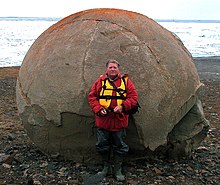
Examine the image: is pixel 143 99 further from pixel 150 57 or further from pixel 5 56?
pixel 5 56

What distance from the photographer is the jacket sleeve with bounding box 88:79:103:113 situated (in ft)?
15.7

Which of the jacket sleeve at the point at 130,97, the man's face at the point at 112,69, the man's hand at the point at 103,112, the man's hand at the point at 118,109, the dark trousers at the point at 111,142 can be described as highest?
the man's face at the point at 112,69

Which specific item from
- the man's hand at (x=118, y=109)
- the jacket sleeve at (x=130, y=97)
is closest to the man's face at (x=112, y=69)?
the jacket sleeve at (x=130, y=97)

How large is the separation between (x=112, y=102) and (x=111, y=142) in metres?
0.64

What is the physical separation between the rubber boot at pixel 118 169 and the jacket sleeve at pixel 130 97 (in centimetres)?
83

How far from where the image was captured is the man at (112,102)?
4.80 metres

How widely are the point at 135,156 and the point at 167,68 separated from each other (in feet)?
4.34

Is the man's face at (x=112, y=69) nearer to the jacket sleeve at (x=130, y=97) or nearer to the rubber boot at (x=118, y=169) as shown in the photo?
the jacket sleeve at (x=130, y=97)

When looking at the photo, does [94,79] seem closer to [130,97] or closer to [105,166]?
[130,97]

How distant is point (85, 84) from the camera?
521 centimetres

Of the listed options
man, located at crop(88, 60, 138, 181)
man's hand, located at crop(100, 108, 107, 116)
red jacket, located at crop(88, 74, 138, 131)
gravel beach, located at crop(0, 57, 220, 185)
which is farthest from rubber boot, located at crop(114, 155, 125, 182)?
man's hand, located at crop(100, 108, 107, 116)

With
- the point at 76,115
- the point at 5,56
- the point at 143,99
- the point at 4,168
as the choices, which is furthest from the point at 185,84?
the point at 5,56

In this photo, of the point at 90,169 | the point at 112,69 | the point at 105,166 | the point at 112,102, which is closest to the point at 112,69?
the point at 112,69

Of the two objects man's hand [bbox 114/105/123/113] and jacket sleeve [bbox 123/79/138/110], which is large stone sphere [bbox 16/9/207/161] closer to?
jacket sleeve [bbox 123/79/138/110]
